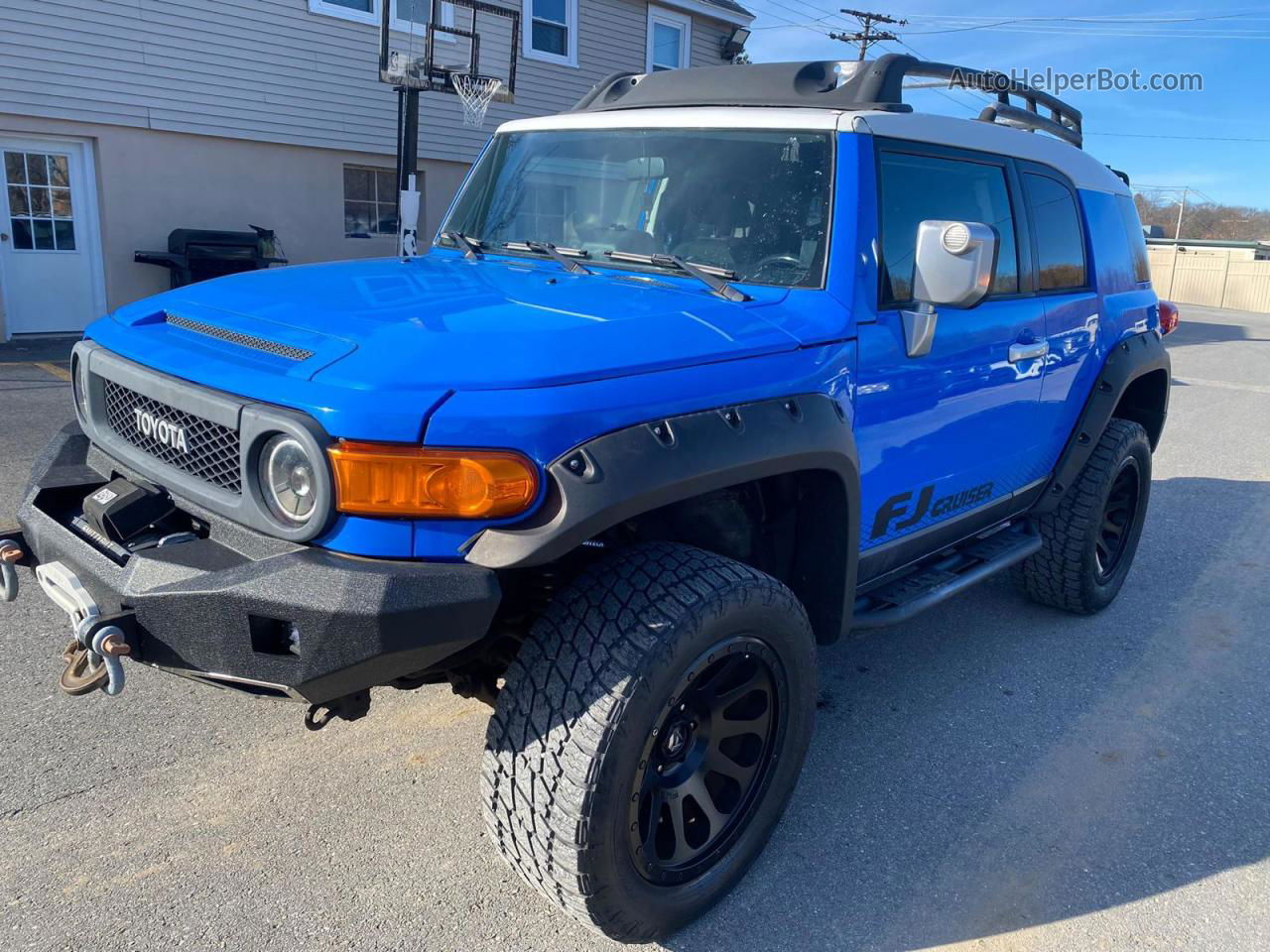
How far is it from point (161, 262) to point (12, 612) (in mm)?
8505

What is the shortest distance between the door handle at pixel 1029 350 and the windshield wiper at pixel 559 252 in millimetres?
1564

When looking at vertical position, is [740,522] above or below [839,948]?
above

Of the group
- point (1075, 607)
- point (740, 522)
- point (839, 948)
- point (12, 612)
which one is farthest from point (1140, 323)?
point (12, 612)

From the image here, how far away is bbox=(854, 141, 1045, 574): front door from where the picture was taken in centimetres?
297

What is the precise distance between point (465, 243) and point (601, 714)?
2067 mm

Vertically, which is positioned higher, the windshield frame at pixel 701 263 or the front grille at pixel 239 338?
the windshield frame at pixel 701 263

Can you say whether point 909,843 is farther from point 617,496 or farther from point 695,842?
point 617,496

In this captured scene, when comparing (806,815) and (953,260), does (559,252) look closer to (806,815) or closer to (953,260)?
(953,260)

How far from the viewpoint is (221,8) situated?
38.4 feet

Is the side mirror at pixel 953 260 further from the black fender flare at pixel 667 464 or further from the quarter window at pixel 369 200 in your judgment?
the quarter window at pixel 369 200

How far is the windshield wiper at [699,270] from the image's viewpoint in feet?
9.03

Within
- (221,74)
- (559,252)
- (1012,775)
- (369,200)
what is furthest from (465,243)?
(369,200)

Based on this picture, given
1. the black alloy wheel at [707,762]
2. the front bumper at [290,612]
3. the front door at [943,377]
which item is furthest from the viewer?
the front door at [943,377]

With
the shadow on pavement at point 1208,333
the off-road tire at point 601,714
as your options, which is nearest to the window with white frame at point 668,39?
the shadow on pavement at point 1208,333
